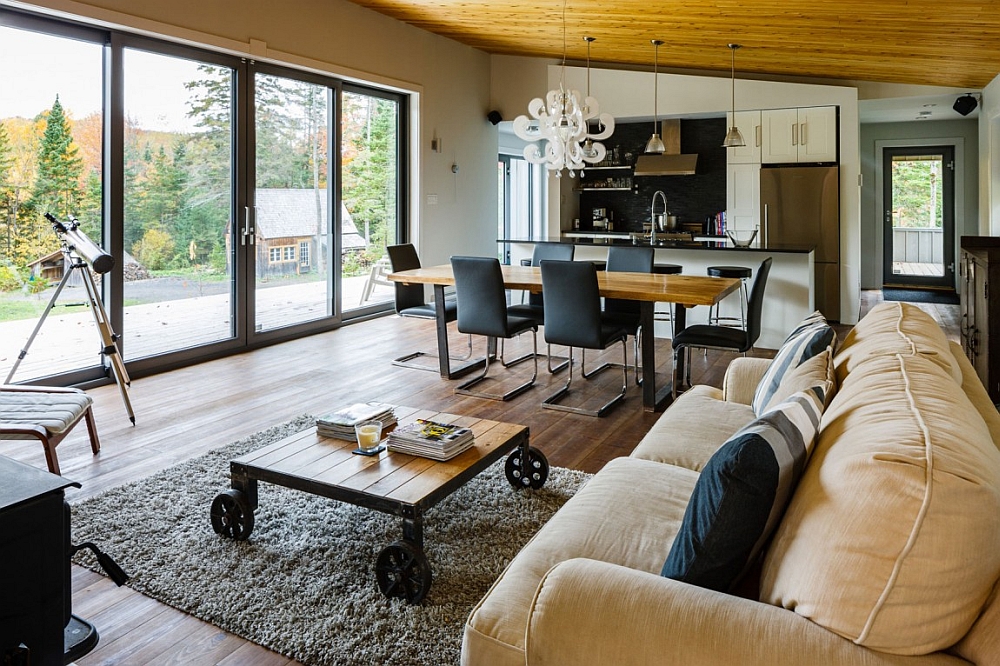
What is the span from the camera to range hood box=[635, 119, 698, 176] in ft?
29.0

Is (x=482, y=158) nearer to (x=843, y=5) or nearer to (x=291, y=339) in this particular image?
(x=291, y=339)

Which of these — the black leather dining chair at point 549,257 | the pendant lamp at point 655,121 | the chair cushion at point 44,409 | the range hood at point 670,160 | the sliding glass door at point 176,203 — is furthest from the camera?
the range hood at point 670,160

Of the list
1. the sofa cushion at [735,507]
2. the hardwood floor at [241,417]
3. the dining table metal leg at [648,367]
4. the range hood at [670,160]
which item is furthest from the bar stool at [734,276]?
the sofa cushion at [735,507]

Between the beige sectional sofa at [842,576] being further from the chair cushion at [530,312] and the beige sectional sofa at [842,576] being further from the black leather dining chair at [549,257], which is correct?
the black leather dining chair at [549,257]

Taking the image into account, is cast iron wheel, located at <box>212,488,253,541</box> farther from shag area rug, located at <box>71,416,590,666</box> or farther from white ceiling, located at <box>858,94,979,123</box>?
white ceiling, located at <box>858,94,979,123</box>

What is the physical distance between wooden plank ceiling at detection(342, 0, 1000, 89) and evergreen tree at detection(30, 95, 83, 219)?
320 centimetres

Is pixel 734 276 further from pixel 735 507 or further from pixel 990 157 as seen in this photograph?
pixel 735 507

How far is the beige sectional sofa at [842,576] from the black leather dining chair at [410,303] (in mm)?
3945

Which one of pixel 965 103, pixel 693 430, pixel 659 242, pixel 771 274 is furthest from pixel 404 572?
pixel 965 103

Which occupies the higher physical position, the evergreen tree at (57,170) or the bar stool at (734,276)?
the evergreen tree at (57,170)

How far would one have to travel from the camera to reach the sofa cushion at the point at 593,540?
144 cm

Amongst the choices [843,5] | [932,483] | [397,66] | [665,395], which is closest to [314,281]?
[397,66]

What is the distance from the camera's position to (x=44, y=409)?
3.28 metres

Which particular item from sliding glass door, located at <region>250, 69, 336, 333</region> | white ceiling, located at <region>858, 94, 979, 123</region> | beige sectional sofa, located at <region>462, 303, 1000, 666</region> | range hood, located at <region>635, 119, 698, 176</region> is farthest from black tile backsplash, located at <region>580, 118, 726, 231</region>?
beige sectional sofa, located at <region>462, 303, 1000, 666</region>
